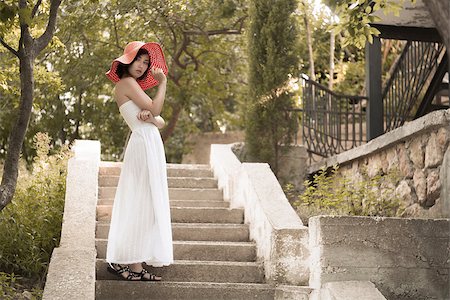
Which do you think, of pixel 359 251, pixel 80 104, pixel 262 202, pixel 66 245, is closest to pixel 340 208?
pixel 262 202

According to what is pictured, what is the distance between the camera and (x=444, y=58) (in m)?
10.6

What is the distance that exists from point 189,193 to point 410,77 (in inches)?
159

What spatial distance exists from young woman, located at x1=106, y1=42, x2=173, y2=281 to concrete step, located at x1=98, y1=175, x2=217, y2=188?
2623 millimetres

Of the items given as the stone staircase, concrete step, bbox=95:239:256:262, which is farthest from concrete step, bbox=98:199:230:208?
concrete step, bbox=95:239:256:262

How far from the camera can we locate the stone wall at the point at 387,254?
5926 mm

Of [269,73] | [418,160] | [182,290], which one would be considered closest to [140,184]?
[182,290]

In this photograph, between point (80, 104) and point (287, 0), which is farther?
point (80, 104)

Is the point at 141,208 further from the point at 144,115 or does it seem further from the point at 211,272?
the point at 211,272

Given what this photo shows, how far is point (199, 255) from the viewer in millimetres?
7410

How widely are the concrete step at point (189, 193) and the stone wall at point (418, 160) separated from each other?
174 centimetres

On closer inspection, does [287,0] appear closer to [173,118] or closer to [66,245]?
[173,118]

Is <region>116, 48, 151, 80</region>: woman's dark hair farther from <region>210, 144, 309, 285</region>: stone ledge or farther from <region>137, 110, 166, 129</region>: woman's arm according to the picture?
<region>210, 144, 309, 285</region>: stone ledge

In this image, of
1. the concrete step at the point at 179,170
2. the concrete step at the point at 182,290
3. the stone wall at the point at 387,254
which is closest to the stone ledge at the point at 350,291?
the stone wall at the point at 387,254

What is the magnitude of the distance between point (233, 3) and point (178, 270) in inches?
259
